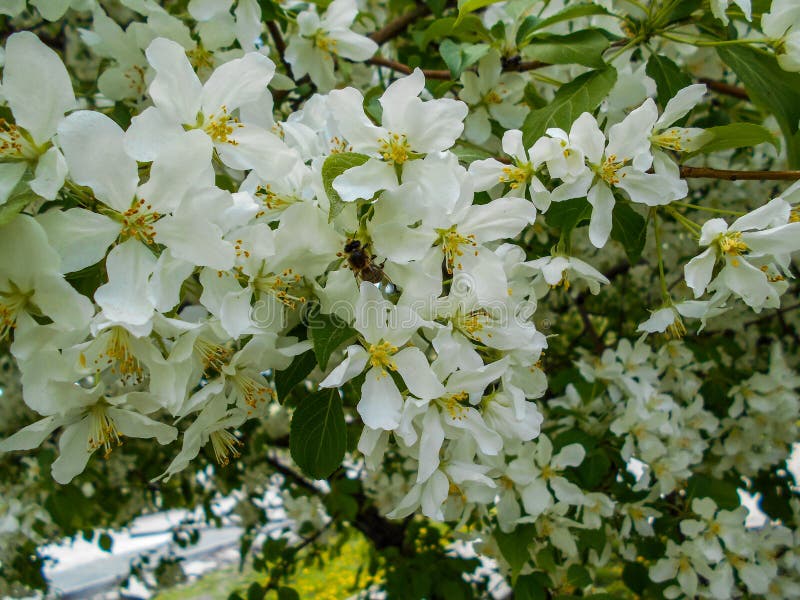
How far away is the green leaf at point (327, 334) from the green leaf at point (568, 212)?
1.80ft

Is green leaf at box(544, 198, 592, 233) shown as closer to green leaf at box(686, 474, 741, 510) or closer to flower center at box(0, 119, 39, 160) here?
flower center at box(0, 119, 39, 160)

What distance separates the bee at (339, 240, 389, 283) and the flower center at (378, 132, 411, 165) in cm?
17

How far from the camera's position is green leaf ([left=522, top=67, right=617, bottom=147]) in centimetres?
140

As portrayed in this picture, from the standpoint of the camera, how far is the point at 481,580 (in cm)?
351

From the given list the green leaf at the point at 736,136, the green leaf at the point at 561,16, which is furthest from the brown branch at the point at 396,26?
the green leaf at the point at 736,136

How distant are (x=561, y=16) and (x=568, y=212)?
47 centimetres

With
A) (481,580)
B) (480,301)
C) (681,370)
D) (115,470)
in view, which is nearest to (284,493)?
(115,470)

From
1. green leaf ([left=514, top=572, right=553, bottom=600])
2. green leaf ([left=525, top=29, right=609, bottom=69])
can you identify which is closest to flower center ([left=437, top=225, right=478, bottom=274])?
green leaf ([left=525, top=29, right=609, bottom=69])

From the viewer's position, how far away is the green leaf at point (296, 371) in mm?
1253

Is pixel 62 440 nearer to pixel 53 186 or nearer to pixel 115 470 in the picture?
pixel 53 186

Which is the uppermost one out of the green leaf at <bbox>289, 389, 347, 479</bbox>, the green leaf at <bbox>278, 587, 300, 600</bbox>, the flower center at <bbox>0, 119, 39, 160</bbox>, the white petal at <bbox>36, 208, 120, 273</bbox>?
the flower center at <bbox>0, 119, 39, 160</bbox>

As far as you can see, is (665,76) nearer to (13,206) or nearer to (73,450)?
(13,206)

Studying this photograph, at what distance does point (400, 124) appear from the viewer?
1.18 m

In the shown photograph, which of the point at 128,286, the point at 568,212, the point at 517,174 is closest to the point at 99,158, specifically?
the point at 128,286
